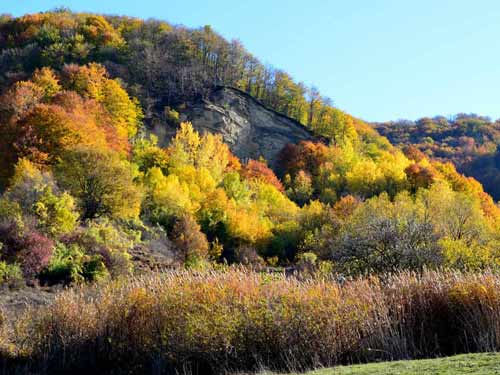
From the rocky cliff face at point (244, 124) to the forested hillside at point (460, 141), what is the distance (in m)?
39.1

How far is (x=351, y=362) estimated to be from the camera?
Answer: 10656 mm

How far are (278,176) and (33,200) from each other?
5205 centimetres

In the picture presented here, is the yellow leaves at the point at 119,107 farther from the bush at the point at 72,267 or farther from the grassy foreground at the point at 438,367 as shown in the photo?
the grassy foreground at the point at 438,367

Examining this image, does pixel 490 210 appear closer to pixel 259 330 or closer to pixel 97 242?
pixel 97 242

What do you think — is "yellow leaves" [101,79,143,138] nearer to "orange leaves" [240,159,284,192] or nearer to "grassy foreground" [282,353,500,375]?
"orange leaves" [240,159,284,192]

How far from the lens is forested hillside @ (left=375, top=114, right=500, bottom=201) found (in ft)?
326

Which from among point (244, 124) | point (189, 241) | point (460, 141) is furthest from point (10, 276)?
point (460, 141)

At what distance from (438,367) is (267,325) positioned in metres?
4.12

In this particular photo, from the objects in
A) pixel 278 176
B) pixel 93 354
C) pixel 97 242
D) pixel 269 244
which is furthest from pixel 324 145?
pixel 93 354

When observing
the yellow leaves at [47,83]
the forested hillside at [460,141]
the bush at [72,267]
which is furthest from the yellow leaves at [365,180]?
the bush at [72,267]

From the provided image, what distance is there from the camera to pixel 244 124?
79.6 metres

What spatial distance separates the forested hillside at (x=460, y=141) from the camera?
99250mm

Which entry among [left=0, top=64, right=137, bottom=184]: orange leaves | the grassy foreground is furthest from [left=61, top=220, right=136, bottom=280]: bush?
the grassy foreground

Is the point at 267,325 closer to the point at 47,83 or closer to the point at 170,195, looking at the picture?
the point at 170,195
